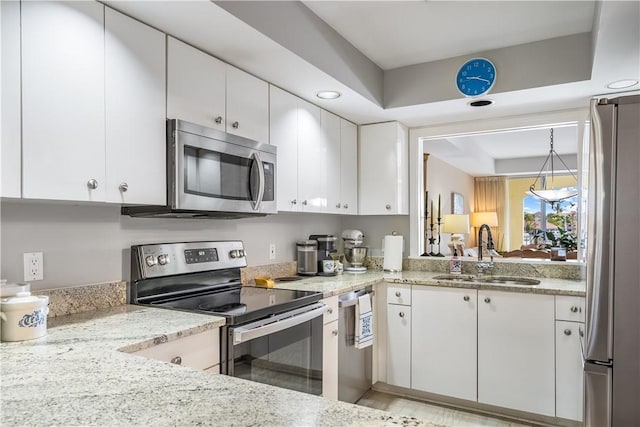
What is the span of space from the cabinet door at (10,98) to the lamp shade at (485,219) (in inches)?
290

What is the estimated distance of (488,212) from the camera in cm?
818

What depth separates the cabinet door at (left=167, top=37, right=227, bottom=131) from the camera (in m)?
1.92

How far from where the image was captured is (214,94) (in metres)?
2.14

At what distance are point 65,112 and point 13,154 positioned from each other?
24cm

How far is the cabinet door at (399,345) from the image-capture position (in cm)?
303

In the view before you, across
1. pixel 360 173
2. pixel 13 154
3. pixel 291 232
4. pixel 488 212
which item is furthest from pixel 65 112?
pixel 488 212

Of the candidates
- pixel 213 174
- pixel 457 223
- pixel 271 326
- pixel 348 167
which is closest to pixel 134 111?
pixel 213 174

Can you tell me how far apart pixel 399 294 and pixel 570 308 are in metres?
1.04

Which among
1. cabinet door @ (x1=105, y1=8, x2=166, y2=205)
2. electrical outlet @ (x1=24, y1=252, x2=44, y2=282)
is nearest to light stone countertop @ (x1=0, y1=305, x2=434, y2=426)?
electrical outlet @ (x1=24, y1=252, x2=44, y2=282)

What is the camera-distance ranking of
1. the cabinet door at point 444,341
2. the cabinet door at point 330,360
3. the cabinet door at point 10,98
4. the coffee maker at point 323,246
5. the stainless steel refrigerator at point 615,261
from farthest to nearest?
1. the coffee maker at point 323,246
2. the cabinet door at point 444,341
3. the cabinet door at point 330,360
4. the stainless steel refrigerator at point 615,261
5. the cabinet door at point 10,98

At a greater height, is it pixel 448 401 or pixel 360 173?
pixel 360 173

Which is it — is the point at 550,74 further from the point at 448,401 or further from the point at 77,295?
the point at 77,295

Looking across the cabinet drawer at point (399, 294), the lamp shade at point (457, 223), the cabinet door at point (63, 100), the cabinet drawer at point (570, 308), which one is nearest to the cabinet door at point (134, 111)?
the cabinet door at point (63, 100)

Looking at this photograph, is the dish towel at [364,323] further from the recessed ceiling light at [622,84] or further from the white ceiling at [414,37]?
the recessed ceiling light at [622,84]
